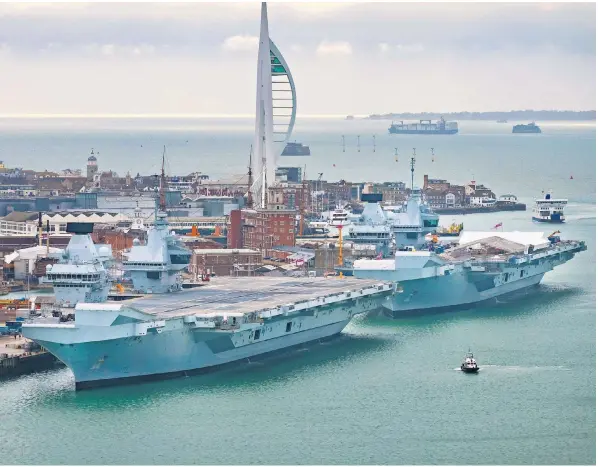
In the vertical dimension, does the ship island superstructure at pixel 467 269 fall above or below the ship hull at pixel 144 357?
above

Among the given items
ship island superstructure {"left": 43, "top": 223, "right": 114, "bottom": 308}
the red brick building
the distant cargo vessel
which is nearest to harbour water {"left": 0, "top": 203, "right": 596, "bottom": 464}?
ship island superstructure {"left": 43, "top": 223, "right": 114, "bottom": 308}

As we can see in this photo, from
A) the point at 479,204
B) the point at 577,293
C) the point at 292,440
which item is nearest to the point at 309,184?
the point at 479,204

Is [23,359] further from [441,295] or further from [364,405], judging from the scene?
[441,295]

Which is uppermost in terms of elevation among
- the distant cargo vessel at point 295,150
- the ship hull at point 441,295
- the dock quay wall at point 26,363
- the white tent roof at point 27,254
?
the distant cargo vessel at point 295,150

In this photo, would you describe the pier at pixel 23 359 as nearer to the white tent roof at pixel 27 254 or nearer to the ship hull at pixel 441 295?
the ship hull at pixel 441 295

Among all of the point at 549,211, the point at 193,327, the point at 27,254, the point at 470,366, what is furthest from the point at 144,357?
the point at 549,211

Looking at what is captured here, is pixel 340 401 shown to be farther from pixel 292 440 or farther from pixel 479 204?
pixel 479 204

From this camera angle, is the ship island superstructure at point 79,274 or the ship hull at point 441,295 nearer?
the ship island superstructure at point 79,274

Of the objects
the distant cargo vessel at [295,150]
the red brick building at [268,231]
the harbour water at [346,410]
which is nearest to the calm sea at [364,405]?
the harbour water at [346,410]
